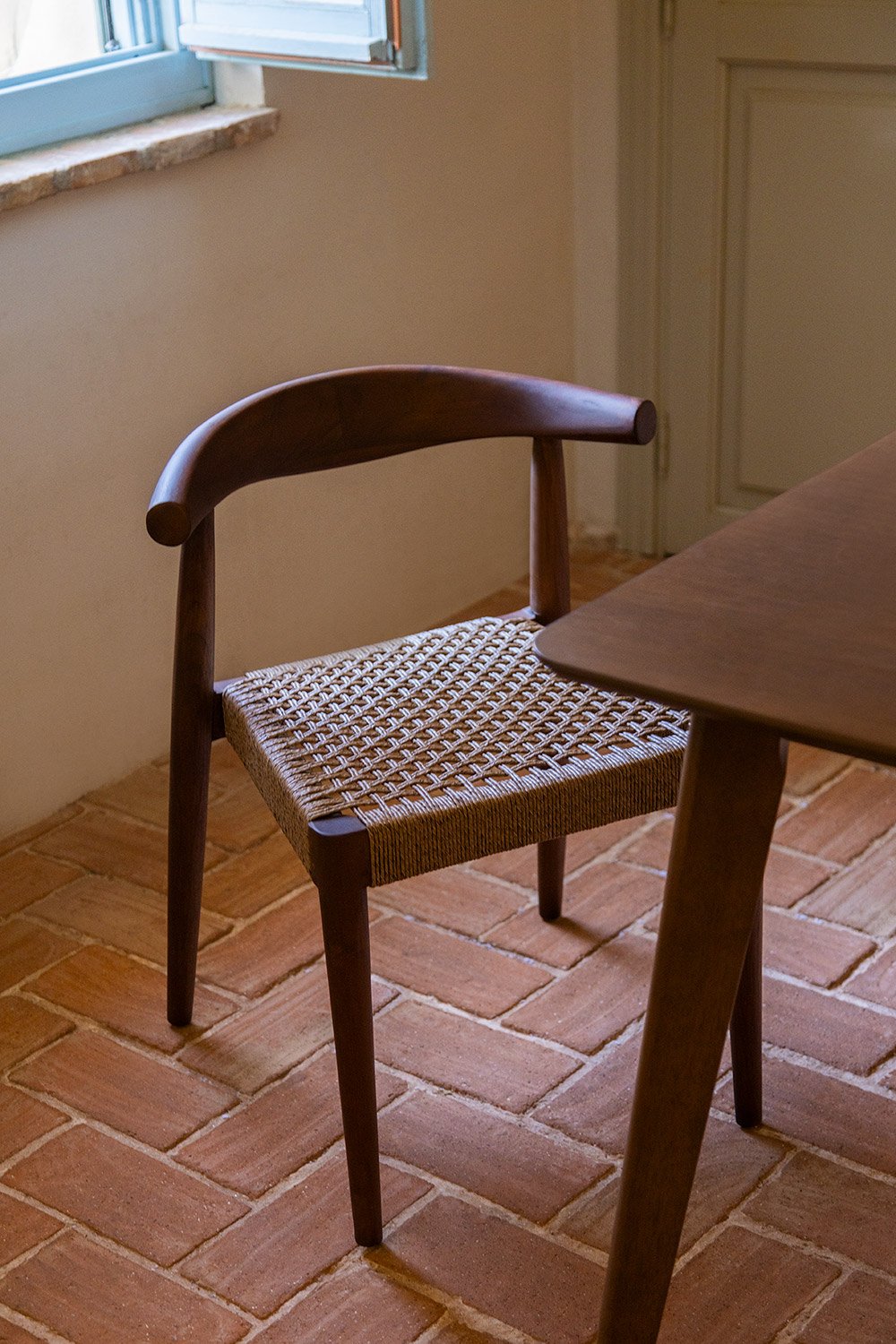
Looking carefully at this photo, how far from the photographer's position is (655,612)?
113 centimetres

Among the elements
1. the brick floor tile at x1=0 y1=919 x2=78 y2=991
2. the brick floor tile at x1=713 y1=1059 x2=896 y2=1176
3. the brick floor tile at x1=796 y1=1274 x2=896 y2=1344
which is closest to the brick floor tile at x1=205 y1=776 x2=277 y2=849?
the brick floor tile at x1=0 y1=919 x2=78 y2=991

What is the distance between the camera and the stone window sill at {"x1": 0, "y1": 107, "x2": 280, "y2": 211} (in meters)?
2.18

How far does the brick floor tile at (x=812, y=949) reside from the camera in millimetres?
2035

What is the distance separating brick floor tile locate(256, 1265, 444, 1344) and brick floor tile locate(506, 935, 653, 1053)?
433 millimetres

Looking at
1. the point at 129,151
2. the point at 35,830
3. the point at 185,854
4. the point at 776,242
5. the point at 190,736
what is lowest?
the point at 35,830

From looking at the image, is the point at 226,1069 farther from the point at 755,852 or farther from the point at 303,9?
the point at 303,9

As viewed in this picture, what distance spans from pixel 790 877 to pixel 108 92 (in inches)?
61.7

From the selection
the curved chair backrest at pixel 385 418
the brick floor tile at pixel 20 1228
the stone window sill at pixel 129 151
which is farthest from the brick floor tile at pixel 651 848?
the stone window sill at pixel 129 151

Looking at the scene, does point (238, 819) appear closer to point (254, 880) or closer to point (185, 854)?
point (254, 880)

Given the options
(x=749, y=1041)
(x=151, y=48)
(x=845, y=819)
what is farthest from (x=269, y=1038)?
(x=151, y=48)

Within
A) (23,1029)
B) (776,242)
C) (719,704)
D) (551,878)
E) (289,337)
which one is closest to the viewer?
(719,704)

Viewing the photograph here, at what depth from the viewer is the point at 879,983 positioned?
2.01 meters

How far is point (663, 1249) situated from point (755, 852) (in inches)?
14.2

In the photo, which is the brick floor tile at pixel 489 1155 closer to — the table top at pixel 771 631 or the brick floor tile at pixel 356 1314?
the brick floor tile at pixel 356 1314
